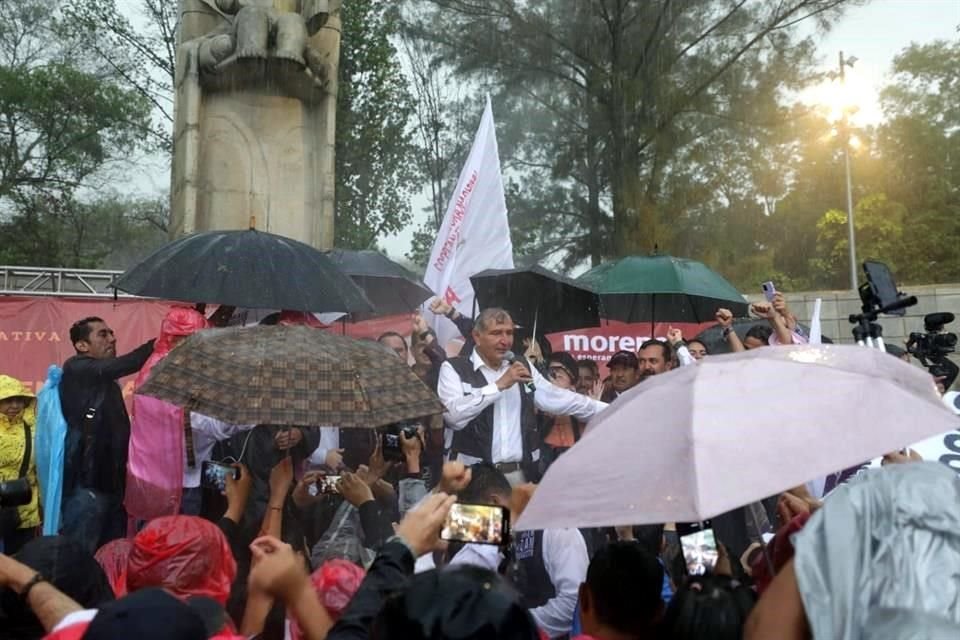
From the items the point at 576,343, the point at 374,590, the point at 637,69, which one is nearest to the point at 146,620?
the point at 374,590

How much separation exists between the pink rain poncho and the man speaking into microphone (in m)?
1.23

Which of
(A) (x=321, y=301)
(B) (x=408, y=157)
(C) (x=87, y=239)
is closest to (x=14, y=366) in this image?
(A) (x=321, y=301)

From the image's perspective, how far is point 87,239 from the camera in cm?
3262

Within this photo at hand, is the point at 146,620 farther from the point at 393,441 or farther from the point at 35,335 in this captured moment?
the point at 35,335

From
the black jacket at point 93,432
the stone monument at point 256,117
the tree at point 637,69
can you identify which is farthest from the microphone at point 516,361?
the tree at point 637,69

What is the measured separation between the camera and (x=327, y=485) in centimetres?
389

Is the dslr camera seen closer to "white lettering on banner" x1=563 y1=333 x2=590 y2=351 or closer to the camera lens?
the camera lens

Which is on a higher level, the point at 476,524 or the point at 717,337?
the point at 717,337

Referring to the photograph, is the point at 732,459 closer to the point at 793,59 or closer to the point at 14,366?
the point at 14,366

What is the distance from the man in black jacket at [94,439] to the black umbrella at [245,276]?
573mm

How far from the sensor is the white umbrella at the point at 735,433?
6.82 feet

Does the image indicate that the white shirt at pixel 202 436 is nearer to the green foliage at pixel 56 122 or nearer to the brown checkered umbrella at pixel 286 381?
the brown checkered umbrella at pixel 286 381

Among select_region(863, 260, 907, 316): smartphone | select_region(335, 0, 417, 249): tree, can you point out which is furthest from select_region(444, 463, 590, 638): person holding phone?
select_region(335, 0, 417, 249): tree

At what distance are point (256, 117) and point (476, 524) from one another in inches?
278
